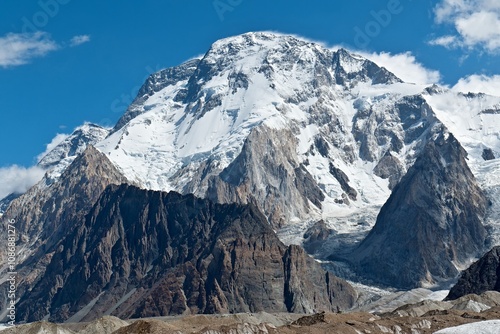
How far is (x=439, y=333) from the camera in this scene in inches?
5123

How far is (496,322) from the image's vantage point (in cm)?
13675

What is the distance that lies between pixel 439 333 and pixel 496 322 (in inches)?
411

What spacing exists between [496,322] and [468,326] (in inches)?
208

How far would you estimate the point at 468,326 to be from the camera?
133375mm

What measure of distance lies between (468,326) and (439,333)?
5.16 m
